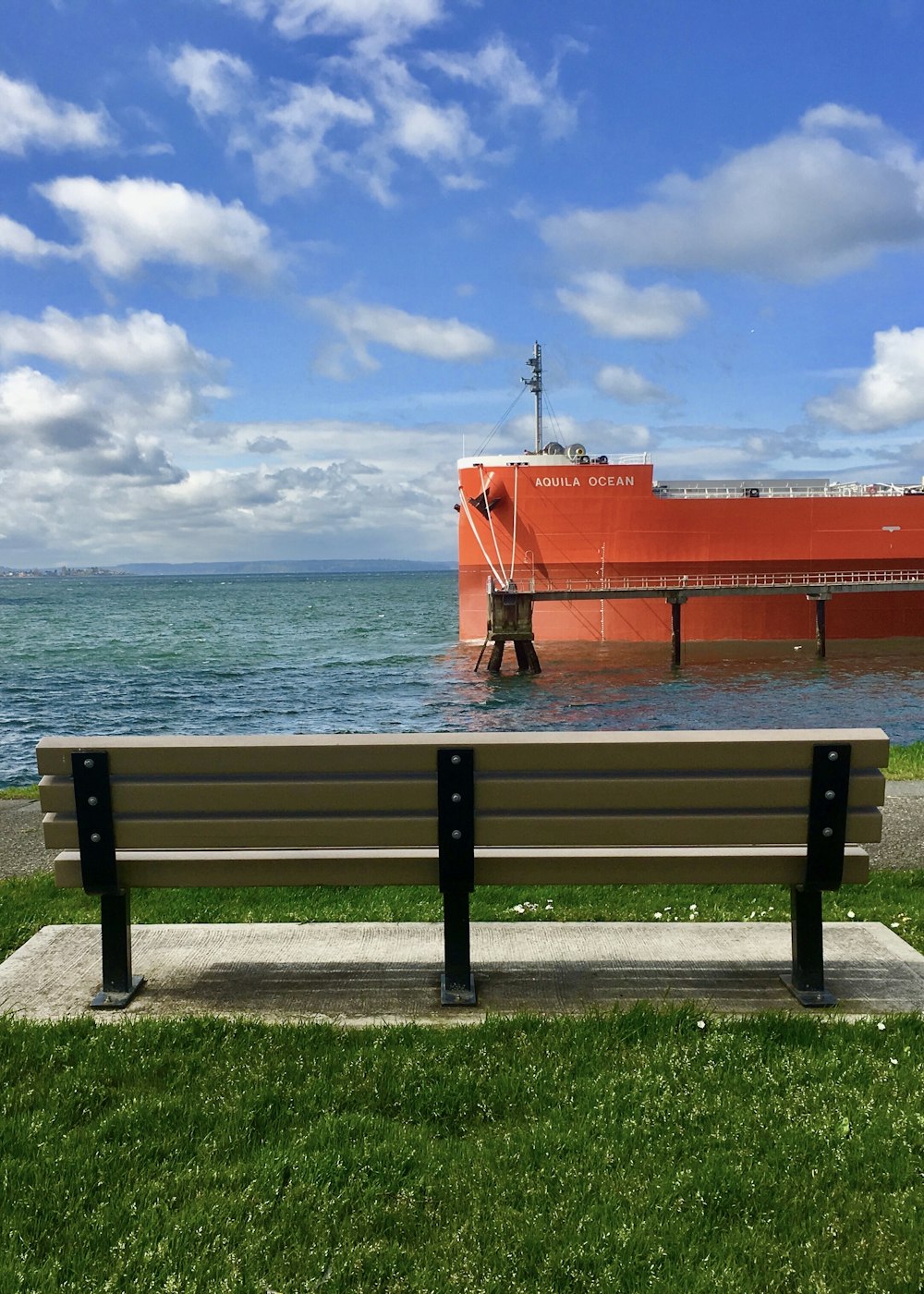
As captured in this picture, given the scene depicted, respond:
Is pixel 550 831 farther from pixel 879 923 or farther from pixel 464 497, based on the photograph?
pixel 464 497

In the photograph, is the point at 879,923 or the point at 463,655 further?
the point at 463,655

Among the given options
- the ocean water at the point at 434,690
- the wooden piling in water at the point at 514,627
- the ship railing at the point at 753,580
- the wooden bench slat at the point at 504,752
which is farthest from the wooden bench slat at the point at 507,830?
the ship railing at the point at 753,580

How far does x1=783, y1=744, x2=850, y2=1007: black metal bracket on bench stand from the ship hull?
33.6m

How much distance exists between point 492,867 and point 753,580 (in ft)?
119

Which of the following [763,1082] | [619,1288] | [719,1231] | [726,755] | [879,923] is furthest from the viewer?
[879,923]

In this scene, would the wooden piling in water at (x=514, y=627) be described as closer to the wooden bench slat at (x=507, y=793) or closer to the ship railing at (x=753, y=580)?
the ship railing at (x=753, y=580)

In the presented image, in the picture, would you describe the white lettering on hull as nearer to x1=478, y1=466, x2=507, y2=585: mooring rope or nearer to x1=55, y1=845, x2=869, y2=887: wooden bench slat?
x1=478, y1=466, x2=507, y2=585: mooring rope

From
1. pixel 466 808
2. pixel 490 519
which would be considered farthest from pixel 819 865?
pixel 490 519

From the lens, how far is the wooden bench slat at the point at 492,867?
3.44 meters

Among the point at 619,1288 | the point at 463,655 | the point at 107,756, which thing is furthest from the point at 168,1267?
the point at 463,655

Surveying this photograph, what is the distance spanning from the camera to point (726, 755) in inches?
131

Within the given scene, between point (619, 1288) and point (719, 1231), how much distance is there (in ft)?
1.04

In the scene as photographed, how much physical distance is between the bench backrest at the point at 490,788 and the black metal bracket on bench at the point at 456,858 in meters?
0.03

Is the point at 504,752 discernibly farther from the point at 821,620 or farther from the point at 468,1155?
the point at 821,620
